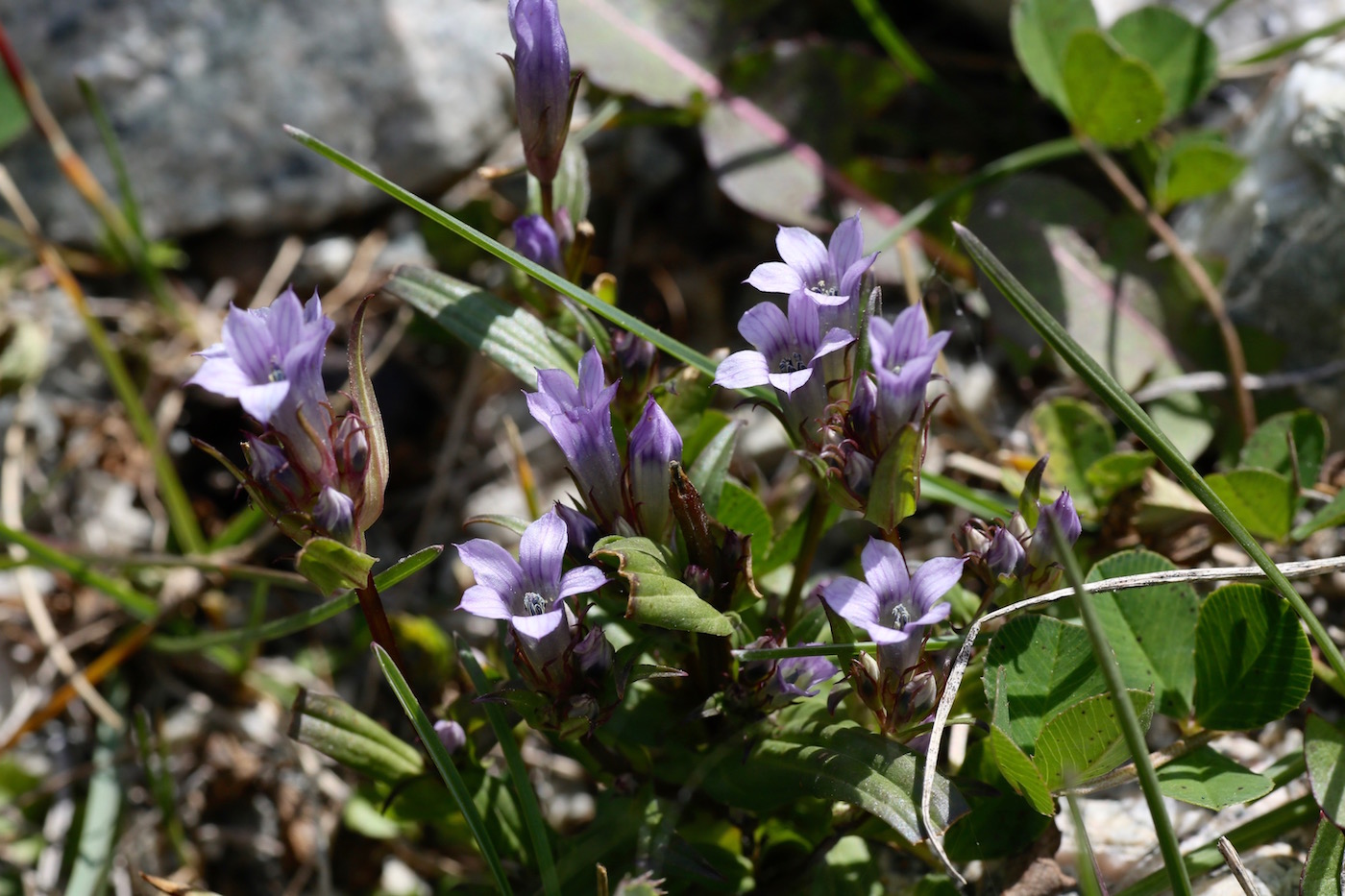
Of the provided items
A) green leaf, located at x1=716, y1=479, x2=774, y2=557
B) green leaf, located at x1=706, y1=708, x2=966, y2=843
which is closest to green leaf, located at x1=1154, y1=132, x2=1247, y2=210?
green leaf, located at x1=716, y1=479, x2=774, y2=557

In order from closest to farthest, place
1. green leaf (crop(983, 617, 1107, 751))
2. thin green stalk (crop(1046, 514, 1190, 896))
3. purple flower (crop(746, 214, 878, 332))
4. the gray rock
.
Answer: thin green stalk (crop(1046, 514, 1190, 896)) < purple flower (crop(746, 214, 878, 332)) < green leaf (crop(983, 617, 1107, 751)) < the gray rock

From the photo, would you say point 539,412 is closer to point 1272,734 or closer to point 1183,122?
point 1272,734

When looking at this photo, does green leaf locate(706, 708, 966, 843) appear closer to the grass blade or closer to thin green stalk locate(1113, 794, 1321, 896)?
the grass blade

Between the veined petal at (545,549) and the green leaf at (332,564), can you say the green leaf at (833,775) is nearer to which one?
the veined petal at (545,549)

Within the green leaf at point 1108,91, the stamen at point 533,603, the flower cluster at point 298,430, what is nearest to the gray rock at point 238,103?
the green leaf at point 1108,91

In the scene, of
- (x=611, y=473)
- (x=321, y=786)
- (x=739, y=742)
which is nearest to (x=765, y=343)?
(x=611, y=473)
